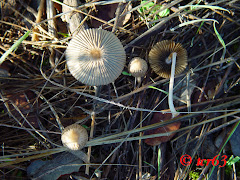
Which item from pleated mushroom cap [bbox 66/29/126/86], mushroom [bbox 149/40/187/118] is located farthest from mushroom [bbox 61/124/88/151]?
mushroom [bbox 149/40/187/118]

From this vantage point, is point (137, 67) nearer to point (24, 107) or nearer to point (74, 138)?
point (74, 138)

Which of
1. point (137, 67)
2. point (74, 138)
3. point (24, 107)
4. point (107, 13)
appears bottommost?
point (74, 138)

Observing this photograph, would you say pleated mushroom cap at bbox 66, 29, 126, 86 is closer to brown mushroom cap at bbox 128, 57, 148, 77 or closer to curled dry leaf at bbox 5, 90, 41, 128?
brown mushroom cap at bbox 128, 57, 148, 77

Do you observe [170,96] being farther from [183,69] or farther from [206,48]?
[206,48]

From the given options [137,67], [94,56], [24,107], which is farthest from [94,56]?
[24,107]

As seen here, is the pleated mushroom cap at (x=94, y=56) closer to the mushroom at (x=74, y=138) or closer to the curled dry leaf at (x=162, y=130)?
the mushroom at (x=74, y=138)

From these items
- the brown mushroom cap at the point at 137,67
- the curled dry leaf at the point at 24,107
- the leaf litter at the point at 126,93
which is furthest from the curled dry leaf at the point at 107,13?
the curled dry leaf at the point at 24,107
